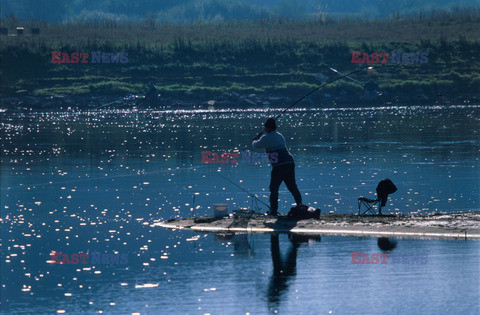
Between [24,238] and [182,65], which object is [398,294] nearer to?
[24,238]

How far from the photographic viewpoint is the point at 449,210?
18797 millimetres

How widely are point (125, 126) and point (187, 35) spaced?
127ft

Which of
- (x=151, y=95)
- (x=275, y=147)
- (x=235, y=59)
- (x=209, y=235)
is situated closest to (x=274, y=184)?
(x=275, y=147)

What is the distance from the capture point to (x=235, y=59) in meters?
78.6

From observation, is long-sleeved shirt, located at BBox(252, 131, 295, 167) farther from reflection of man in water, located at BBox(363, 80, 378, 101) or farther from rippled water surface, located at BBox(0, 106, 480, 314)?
reflection of man in water, located at BBox(363, 80, 378, 101)

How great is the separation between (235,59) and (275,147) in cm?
6238

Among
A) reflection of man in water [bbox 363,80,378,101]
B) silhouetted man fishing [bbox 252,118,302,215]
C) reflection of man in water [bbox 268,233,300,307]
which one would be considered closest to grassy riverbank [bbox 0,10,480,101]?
reflection of man in water [bbox 363,80,378,101]

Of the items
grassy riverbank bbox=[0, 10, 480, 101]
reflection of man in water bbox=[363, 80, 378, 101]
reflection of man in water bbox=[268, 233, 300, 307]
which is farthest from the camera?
grassy riverbank bbox=[0, 10, 480, 101]

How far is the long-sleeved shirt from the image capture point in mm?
16734

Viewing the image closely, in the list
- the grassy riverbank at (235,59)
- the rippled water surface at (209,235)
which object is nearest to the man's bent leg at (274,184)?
the rippled water surface at (209,235)

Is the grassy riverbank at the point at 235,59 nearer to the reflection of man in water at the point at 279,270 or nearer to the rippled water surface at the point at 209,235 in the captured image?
the rippled water surface at the point at 209,235

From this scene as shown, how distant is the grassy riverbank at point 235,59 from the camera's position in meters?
72.4

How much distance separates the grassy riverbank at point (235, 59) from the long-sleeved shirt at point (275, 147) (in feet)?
177

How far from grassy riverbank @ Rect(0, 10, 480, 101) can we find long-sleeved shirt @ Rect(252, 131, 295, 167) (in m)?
53.9
